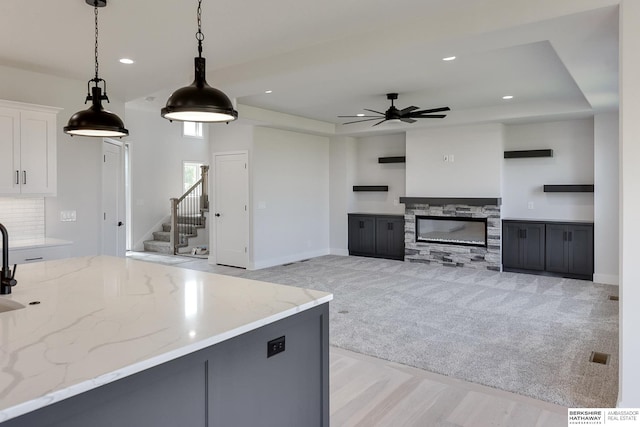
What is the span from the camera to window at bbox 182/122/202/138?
36.9 feet

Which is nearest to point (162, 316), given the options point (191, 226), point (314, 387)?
point (314, 387)

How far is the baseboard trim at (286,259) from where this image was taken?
25.9ft

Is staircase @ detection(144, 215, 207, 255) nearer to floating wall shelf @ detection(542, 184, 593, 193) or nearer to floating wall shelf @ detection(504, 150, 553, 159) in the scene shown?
floating wall shelf @ detection(504, 150, 553, 159)

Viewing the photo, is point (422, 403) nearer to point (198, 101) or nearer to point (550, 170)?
point (198, 101)

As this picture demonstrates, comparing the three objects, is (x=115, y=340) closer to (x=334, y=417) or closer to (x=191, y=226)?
(x=334, y=417)

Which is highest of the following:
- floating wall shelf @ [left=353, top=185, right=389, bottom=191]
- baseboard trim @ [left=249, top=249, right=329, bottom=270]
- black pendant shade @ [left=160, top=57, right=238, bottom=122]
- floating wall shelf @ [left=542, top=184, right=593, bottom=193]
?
black pendant shade @ [left=160, top=57, right=238, bottom=122]

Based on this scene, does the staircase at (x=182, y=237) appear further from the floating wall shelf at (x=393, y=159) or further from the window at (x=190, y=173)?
the floating wall shelf at (x=393, y=159)

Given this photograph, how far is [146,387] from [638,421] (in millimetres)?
2857

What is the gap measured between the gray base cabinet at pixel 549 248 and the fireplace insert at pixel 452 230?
429 mm

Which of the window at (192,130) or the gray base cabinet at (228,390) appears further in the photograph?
the window at (192,130)

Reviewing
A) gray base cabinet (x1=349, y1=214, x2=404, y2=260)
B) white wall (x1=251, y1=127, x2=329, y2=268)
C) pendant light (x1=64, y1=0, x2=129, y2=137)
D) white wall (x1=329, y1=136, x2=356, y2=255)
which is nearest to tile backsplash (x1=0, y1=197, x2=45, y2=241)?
pendant light (x1=64, y1=0, x2=129, y2=137)

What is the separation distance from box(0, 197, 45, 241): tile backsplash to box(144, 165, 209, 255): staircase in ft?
16.3

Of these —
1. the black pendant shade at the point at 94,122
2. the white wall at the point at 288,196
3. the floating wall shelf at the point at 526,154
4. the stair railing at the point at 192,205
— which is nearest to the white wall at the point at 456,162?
the floating wall shelf at the point at 526,154

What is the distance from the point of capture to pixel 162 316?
1.82m
